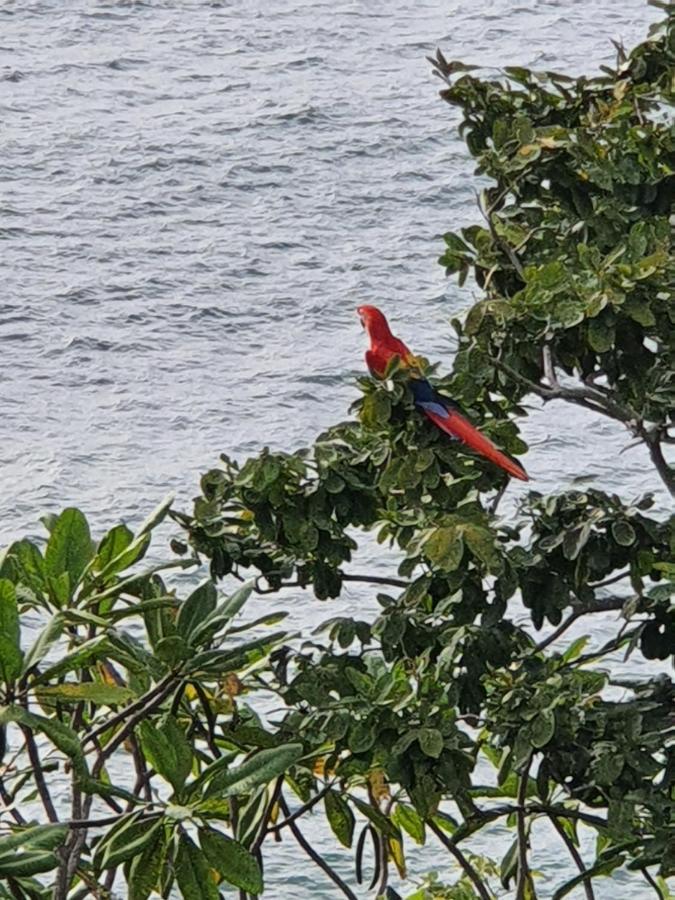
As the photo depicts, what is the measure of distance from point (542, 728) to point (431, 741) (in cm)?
11

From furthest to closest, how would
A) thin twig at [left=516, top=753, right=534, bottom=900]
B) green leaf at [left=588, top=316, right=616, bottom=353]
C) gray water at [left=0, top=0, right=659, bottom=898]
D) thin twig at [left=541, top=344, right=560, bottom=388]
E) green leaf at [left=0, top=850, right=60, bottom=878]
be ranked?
1. gray water at [left=0, top=0, right=659, bottom=898]
2. thin twig at [left=516, top=753, right=534, bottom=900]
3. thin twig at [left=541, top=344, right=560, bottom=388]
4. green leaf at [left=588, top=316, right=616, bottom=353]
5. green leaf at [left=0, top=850, right=60, bottom=878]

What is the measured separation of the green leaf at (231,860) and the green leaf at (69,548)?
233 mm

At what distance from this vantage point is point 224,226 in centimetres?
385

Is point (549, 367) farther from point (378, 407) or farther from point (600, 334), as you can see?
point (378, 407)

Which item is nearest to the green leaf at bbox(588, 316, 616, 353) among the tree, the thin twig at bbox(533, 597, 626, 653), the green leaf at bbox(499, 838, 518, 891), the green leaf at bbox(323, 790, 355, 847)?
the tree

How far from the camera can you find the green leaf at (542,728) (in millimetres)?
1540

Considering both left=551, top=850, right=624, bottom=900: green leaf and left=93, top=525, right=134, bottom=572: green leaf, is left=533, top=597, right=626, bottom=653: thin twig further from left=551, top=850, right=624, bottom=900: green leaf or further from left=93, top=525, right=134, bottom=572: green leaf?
left=93, top=525, right=134, bottom=572: green leaf

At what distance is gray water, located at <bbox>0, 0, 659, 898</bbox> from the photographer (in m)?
3.20

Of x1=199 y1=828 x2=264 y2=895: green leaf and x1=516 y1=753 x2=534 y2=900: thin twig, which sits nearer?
x1=199 y1=828 x2=264 y2=895: green leaf

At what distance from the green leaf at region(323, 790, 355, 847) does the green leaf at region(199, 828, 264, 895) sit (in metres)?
0.39

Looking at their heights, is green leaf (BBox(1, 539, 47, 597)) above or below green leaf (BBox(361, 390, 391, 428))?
below

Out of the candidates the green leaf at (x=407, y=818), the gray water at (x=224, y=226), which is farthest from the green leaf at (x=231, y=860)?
the gray water at (x=224, y=226)

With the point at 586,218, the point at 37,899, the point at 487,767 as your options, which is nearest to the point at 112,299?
the point at 487,767

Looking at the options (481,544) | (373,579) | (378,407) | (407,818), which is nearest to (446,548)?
(481,544)
